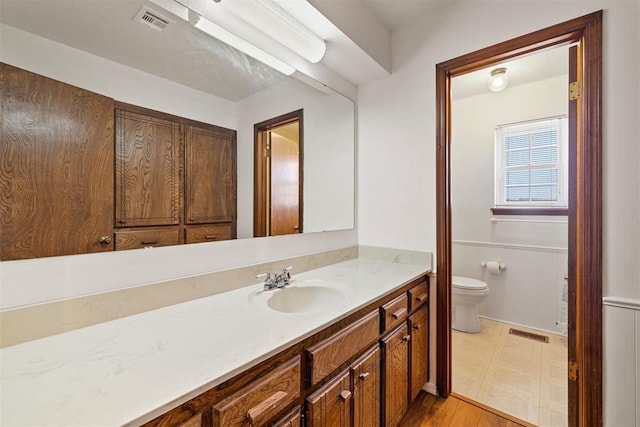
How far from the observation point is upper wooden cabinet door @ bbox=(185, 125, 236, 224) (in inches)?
46.9

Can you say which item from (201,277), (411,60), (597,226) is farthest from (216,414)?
(411,60)

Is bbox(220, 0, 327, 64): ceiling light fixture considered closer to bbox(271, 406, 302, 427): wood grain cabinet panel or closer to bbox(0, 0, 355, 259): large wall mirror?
bbox(0, 0, 355, 259): large wall mirror

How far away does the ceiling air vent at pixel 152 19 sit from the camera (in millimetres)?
1037

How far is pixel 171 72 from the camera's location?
3.75 feet

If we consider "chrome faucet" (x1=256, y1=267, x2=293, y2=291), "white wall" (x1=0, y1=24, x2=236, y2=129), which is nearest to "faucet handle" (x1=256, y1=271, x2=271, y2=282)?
"chrome faucet" (x1=256, y1=267, x2=293, y2=291)

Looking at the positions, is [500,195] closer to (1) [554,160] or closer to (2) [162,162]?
(1) [554,160]

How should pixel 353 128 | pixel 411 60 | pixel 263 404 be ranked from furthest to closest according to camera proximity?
1. pixel 353 128
2. pixel 411 60
3. pixel 263 404

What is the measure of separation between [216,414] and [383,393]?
0.90m

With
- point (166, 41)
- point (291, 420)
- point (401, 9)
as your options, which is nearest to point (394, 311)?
point (291, 420)

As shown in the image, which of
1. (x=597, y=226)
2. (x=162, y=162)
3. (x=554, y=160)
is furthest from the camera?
(x=554, y=160)

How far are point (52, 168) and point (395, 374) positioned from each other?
1613 mm

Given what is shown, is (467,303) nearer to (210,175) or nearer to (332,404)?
(332,404)

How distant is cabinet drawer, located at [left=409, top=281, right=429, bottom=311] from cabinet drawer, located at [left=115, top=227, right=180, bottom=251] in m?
1.23

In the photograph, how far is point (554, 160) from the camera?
2.61 meters
